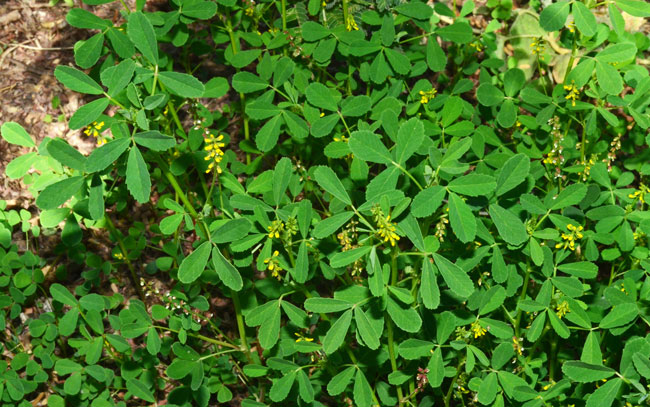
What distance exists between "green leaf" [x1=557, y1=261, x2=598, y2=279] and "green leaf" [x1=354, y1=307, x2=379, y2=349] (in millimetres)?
747

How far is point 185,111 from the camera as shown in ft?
10.7

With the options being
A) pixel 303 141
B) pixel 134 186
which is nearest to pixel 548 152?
pixel 303 141

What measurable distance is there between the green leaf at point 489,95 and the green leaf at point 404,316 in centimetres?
109

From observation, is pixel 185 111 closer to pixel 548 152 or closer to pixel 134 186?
pixel 134 186

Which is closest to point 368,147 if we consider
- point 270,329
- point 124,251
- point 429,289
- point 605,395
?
point 429,289

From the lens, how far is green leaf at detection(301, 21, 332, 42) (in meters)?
2.56

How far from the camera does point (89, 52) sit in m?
2.25

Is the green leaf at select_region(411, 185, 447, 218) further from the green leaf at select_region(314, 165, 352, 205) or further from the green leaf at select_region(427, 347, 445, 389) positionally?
the green leaf at select_region(427, 347, 445, 389)

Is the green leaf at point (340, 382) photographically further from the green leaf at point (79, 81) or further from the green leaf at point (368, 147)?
the green leaf at point (79, 81)

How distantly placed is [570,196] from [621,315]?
44 cm

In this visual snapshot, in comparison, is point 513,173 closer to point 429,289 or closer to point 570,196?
point 570,196

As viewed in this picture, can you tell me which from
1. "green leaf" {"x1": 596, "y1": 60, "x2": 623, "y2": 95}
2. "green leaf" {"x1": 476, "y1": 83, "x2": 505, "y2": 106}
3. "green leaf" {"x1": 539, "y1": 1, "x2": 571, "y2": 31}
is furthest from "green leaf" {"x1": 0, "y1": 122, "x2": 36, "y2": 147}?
"green leaf" {"x1": 596, "y1": 60, "x2": 623, "y2": 95}

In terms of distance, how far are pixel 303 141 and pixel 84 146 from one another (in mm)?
1319

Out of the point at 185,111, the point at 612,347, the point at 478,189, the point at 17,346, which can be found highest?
the point at 478,189
